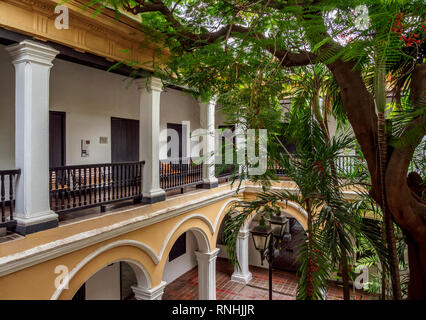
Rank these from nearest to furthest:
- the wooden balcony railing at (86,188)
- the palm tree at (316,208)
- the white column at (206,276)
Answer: the palm tree at (316,208)
the wooden balcony railing at (86,188)
the white column at (206,276)

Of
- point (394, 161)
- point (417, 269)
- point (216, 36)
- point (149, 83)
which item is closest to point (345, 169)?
point (417, 269)

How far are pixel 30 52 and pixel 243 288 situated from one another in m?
9.51

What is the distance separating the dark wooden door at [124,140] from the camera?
27.3 ft

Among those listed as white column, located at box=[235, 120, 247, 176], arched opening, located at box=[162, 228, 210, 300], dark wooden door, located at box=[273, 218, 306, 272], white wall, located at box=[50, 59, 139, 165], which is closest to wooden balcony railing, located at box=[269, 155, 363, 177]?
white column, located at box=[235, 120, 247, 176]

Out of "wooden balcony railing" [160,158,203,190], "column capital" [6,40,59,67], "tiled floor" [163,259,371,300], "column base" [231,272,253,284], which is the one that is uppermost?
Result: "column capital" [6,40,59,67]

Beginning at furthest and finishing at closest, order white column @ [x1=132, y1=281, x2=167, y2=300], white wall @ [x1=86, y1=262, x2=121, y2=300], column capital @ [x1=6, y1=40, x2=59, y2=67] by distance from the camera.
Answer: white wall @ [x1=86, y1=262, x2=121, y2=300], white column @ [x1=132, y1=281, x2=167, y2=300], column capital @ [x1=6, y1=40, x2=59, y2=67]

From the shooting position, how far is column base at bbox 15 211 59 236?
4148 millimetres

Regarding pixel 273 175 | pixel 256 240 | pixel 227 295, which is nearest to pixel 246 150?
pixel 273 175

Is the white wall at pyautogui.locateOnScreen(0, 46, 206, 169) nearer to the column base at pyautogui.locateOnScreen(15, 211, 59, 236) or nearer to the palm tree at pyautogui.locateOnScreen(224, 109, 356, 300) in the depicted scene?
the column base at pyautogui.locateOnScreen(15, 211, 59, 236)

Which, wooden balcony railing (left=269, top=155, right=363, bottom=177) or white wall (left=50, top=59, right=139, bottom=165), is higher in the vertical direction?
white wall (left=50, top=59, right=139, bottom=165)

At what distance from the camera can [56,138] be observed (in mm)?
6820

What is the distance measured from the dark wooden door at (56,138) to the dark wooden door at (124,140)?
5.01 ft

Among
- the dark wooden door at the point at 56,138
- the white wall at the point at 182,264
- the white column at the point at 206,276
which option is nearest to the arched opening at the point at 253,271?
the white column at the point at 206,276

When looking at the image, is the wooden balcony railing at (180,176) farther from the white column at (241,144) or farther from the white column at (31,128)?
the white column at (241,144)
